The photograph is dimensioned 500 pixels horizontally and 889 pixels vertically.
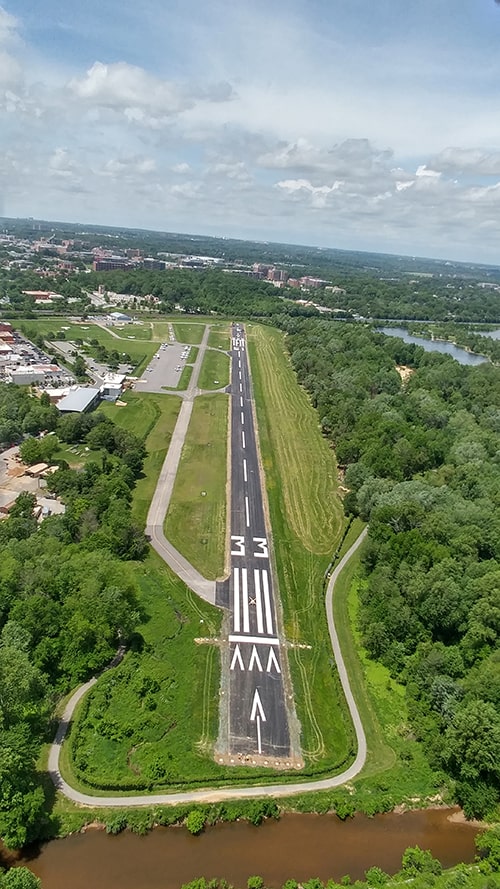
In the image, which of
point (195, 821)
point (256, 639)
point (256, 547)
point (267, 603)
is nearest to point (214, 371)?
point (256, 547)

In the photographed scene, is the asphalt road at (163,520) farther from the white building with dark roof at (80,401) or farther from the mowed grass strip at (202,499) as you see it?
the white building with dark roof at (80,401)

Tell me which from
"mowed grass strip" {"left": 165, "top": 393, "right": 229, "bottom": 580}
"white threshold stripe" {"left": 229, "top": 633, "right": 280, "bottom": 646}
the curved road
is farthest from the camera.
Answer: "mowed grass strip" {"left": 165, "top": 393, "right": 229, "bottom": 580}

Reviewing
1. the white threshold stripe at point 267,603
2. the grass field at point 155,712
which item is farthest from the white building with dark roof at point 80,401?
the grass field at point 155,712

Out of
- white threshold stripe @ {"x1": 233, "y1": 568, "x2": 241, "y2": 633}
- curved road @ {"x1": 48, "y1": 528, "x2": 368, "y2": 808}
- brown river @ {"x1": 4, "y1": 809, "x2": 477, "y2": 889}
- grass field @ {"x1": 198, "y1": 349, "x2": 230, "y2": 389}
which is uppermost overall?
grass field @ {"x1": 198, "y1": 349, "x2": 230, "y2": 389}


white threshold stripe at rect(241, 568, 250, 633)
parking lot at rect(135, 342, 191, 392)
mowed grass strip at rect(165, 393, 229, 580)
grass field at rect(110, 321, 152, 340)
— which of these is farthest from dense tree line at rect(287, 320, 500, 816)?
grass field at rect(110, 321, 152, 340)

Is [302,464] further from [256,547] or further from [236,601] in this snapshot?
[236,601]

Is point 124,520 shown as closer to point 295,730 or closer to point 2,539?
point 2,539

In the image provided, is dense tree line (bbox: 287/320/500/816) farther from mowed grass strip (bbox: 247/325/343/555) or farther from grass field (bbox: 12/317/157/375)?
grass field (bbox: 12/317/157/375)

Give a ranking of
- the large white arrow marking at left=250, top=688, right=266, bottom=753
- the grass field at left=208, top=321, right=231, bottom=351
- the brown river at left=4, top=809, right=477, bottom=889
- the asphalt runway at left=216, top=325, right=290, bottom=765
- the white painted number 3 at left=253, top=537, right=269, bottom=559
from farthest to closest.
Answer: the grass field at left=208, top=321, right=231, bottom=351
the white painted number 3 at left=253, top=537, right=269, bottom=559
the large white arrow marking at left=250, top=688, right=266, bottom=753
the asphalt runway at left=216, top=325, right=290, bottom=765
the brown river at left=4, top=809, right=477, bottom=889
